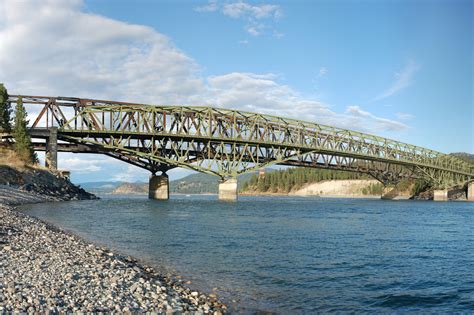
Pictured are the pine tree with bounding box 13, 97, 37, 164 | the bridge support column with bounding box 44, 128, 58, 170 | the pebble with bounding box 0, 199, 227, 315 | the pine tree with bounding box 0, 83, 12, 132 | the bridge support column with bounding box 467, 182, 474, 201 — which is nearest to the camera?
the pebble with bounding box 0, 199, 227, 315

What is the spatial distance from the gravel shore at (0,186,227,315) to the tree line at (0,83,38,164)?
60.8 meters

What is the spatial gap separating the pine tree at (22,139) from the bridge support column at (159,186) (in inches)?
1158

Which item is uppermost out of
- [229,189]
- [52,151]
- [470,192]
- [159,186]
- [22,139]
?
[22,139]

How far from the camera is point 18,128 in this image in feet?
245

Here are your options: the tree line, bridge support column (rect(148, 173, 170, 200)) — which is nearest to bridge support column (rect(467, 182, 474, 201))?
bridge support column (rect(148, 173, 170, 200))

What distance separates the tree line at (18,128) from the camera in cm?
7259

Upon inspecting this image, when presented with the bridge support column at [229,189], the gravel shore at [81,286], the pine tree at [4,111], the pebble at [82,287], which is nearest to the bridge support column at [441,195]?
the bridge support column at [229,189]

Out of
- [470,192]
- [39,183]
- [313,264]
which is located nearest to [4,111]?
[39,183]

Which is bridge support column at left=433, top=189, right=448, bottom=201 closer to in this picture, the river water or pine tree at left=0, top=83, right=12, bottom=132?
the river water

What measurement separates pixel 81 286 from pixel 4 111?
79540 millimetres

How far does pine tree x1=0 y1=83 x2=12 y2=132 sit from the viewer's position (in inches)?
3012

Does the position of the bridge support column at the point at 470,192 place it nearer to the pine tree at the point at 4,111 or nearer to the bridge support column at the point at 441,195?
the bridge support column at the point at 441,195

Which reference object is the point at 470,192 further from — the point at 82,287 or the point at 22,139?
the point at 82,287

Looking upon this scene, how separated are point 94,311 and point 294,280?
334 inches
